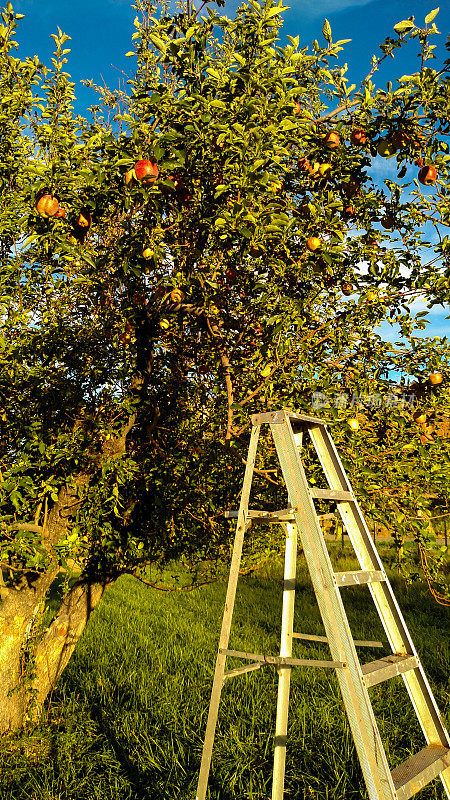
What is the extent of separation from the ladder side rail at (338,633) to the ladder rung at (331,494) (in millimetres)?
53

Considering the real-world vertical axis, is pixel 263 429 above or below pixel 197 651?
above

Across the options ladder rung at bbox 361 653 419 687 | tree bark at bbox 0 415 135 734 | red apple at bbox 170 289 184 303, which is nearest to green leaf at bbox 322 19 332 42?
red apple at bbox 170 289 184 303

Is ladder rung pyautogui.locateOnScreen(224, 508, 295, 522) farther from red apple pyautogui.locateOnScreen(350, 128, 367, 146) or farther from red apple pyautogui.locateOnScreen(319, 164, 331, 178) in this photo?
red apple pyautogui.locateOnScreen(350, 128, 367, 146)

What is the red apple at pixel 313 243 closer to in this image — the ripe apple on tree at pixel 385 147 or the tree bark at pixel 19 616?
the ripe apple on tree at pixel 385 147

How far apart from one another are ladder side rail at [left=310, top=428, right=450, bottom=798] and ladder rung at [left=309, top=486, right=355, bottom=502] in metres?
0.06

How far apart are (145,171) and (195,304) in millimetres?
1458

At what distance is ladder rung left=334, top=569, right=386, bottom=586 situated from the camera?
267cm

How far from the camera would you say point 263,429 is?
456cm

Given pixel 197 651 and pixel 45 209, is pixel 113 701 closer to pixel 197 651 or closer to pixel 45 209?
pixel 197 651

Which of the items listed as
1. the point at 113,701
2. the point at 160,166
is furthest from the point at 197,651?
the point at 160,166

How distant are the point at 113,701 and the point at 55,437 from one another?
10.0 ft

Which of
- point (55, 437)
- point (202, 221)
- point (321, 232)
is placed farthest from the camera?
point (55, 437)

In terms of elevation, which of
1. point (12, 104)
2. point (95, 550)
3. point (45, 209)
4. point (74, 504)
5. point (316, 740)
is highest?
point (12, 104)

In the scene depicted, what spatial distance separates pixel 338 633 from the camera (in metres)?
2.49
